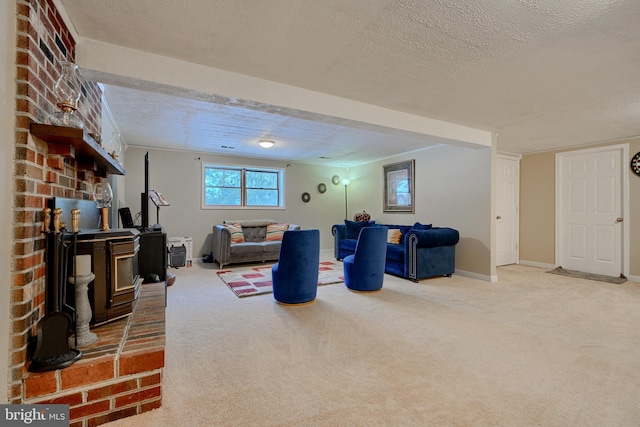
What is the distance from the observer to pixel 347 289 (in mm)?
3986

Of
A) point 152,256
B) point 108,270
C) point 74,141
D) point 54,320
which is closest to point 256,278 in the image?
point 152,256

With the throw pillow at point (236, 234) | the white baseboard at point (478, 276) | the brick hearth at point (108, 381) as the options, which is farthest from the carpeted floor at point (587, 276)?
the brick hearth at point (108, 381)

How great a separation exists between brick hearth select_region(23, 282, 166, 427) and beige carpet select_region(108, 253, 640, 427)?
9 cm

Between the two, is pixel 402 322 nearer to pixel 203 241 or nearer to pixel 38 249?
pixel 38 249

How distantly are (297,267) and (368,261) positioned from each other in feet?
3.33

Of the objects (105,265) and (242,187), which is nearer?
(105,265)

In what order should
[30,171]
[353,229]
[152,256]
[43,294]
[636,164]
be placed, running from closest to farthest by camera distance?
1. [30,171]
2. [43,294]
3. [152,256]
4. [636,164]
5. [353,229]

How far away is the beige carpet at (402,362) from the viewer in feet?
5.12

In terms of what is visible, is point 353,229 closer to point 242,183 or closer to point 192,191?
point 242,183

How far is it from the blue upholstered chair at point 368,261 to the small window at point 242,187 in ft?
12.1

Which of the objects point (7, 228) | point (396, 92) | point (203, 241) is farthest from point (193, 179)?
point (7, 228)

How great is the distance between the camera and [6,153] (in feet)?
4.27

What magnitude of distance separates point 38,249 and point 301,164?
6095 mm

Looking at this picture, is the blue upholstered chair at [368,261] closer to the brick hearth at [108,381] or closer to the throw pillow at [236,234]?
the brick hearth at [108,381]
